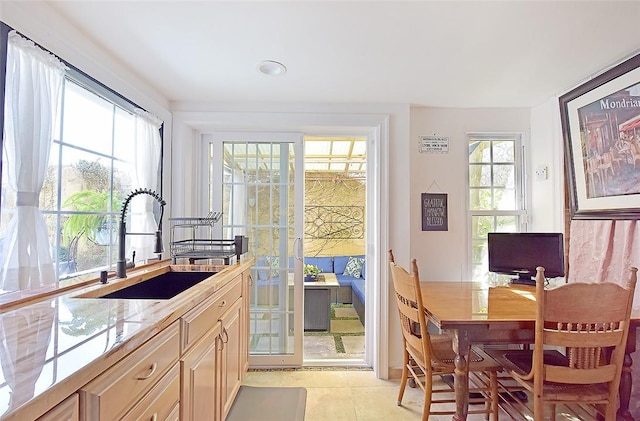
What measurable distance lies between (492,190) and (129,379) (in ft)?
9.65

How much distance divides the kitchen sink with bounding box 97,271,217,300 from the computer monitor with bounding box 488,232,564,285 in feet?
7.01

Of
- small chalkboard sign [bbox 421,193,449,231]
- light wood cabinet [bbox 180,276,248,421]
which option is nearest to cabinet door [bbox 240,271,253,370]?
light wood cabinet [bbox 180,276,248,421]

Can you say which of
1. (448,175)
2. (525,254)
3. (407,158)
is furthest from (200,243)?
(525,254)

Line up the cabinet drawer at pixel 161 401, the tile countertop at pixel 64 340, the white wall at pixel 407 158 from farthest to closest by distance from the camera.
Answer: the white wall at pixel 407 158, the cabinet drawer at pixel 161 401, the tile countertop at pixel 64 340

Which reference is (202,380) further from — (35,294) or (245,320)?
(245,320)

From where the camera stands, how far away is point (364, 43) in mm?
1784

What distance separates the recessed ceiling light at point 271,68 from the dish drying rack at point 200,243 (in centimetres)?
107

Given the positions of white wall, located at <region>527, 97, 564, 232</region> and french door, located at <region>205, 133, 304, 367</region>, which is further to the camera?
french door, located at <region>205, 133, 304, 367</region>

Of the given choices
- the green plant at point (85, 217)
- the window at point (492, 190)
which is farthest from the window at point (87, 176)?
the window at point (492, 190)

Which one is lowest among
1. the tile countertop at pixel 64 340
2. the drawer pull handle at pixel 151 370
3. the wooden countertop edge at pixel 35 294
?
the drawer pull handle at pixel 151 370

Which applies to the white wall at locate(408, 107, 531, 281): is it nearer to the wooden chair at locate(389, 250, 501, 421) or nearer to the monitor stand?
the monitor stand

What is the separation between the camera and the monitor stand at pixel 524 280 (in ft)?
8.24

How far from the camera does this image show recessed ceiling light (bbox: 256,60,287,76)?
2.01 metres

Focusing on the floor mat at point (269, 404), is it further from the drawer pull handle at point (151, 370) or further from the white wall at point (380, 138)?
the drawer pull handle at point (151, 370)
